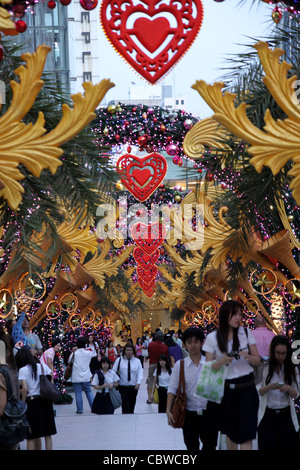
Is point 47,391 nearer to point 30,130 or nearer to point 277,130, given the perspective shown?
point 30,130

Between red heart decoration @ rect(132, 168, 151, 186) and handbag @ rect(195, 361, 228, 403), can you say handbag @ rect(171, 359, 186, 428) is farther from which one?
red heart decoration @ rect(132, 168, 151, 186)

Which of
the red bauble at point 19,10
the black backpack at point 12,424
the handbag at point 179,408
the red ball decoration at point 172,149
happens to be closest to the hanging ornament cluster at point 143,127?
the red ball decoration at point 172,149

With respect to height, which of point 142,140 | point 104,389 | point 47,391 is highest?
point 142,140

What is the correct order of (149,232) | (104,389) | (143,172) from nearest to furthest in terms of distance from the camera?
(104,389) < (143,172) < (149,232)

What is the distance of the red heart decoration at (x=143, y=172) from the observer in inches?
563

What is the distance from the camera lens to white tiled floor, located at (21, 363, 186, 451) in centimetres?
977

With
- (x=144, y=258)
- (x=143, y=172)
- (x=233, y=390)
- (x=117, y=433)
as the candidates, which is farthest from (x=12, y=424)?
(x=144, y=258)

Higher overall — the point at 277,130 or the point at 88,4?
the point at 88,4

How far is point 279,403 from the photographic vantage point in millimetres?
7215

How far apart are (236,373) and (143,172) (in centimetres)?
827

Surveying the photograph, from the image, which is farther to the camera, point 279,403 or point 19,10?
point 279,403

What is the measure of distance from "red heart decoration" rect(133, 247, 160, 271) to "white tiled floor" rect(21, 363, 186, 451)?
12.3m

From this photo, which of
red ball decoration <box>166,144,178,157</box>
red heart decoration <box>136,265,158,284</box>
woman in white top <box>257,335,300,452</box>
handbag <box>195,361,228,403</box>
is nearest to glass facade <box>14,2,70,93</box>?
red heart decoration <box>136,265,158,284</box>

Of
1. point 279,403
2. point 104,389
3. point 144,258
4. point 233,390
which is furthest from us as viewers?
point 144,258
